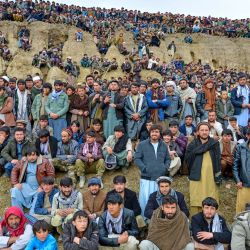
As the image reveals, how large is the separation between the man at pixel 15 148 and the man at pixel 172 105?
3295 mm

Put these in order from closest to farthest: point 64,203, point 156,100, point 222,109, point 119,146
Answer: point 64,203 → point 119,146 → point 156,100 → point 222,109

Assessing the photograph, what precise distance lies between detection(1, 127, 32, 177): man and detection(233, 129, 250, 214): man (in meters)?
3.96

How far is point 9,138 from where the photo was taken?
7.87m

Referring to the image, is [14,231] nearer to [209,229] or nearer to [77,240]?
[77,240]

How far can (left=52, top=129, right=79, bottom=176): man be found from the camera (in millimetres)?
7738

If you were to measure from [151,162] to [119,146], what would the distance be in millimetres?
1255

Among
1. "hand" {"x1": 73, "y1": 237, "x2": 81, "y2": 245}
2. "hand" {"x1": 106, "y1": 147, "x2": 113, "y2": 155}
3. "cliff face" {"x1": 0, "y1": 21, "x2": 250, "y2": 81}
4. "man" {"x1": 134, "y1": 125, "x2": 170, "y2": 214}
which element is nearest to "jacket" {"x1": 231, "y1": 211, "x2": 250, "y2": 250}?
"man" {"x1": 134, "y1": 125, "x2": 170, "y2": 214}

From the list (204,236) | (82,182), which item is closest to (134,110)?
(82,182)

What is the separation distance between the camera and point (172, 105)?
895cm

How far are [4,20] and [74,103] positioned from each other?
21.8 m

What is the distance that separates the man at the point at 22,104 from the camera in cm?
909

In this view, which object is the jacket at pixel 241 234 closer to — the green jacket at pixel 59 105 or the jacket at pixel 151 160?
the jacket at pixel 151 160

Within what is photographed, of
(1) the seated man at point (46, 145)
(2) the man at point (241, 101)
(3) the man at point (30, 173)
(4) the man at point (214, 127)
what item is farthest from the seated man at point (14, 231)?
(2) the man at point (241, 101)

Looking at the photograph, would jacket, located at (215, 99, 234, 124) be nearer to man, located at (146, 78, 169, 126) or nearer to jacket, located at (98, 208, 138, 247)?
man, located at (146, 78, 169, 126)
